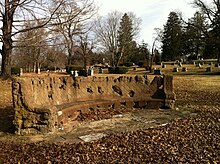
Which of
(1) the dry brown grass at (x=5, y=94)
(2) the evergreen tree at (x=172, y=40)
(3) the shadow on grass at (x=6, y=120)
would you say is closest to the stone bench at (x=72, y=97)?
(3) the shadow on grass at (x=6, y=120)

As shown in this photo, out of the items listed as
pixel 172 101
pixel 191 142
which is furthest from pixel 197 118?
pixel 191 142

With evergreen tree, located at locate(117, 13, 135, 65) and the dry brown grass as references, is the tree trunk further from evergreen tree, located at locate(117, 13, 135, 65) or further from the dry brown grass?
evergreen tree, located at locate(117, 13, 135, 65)

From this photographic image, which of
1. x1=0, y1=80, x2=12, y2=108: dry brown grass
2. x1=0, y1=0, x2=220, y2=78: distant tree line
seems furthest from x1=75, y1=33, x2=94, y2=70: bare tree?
x1=0, y1=80, x2=12, y2=108: dry brown grass

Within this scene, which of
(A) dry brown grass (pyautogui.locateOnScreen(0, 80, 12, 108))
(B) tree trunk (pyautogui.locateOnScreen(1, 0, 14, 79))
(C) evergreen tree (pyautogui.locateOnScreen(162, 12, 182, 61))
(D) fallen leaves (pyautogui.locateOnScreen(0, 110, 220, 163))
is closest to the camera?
(D) fallen leaves (pyautogui.locateOnScreen(0, 110, 220, 163))

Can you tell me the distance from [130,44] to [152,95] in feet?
138

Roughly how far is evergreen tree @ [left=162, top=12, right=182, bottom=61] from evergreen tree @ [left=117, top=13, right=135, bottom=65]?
12697 mm

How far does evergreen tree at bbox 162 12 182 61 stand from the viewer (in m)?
61.7

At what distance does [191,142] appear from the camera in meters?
5.55

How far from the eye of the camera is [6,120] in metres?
7.63

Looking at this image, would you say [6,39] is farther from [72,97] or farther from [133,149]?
[133,149]

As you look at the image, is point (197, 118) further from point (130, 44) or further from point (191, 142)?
point (130, 44)

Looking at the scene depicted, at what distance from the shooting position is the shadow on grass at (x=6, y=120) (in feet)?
21.9

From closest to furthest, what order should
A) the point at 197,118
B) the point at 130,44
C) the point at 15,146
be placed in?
the point at 15,146 → the point at 197,118 → the point at 130,44

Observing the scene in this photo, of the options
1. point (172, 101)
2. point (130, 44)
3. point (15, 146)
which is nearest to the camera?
point (15, 146)
